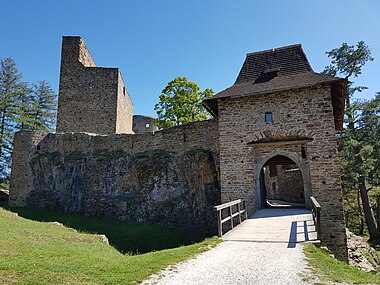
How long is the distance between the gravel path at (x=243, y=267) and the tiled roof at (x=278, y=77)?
7.16 meters

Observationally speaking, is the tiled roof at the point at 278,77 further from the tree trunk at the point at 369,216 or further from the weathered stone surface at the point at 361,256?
the weathered stone surface at the point at 361,256

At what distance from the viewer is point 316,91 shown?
11.0 metres

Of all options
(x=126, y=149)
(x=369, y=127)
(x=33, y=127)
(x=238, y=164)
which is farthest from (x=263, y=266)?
(x=33, y=127)

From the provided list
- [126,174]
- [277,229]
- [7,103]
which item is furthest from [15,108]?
[277,229]

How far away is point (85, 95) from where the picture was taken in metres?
21.0

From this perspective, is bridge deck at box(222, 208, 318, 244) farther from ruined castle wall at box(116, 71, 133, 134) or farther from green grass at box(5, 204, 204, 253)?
ruined castle wall at box(116, 71, 133, 134)

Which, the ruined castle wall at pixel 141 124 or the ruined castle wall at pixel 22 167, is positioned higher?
the ruined castle wall at pixel 141 124

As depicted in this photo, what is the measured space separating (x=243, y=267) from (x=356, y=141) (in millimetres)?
14908

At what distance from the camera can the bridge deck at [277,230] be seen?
7.02 metres

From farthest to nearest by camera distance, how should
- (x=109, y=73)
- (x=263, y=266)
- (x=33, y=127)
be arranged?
(x=33, y=127)
(x=109, y=73)
(x=263, y=266)

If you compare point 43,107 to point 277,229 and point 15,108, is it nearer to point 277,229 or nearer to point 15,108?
point 15,108

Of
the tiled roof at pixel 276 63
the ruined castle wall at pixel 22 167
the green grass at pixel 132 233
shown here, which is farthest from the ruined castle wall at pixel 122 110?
the tiled roof at pixel 276 63

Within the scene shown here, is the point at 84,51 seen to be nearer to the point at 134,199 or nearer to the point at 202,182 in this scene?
the point at 134,199

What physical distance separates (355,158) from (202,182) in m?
10.2
